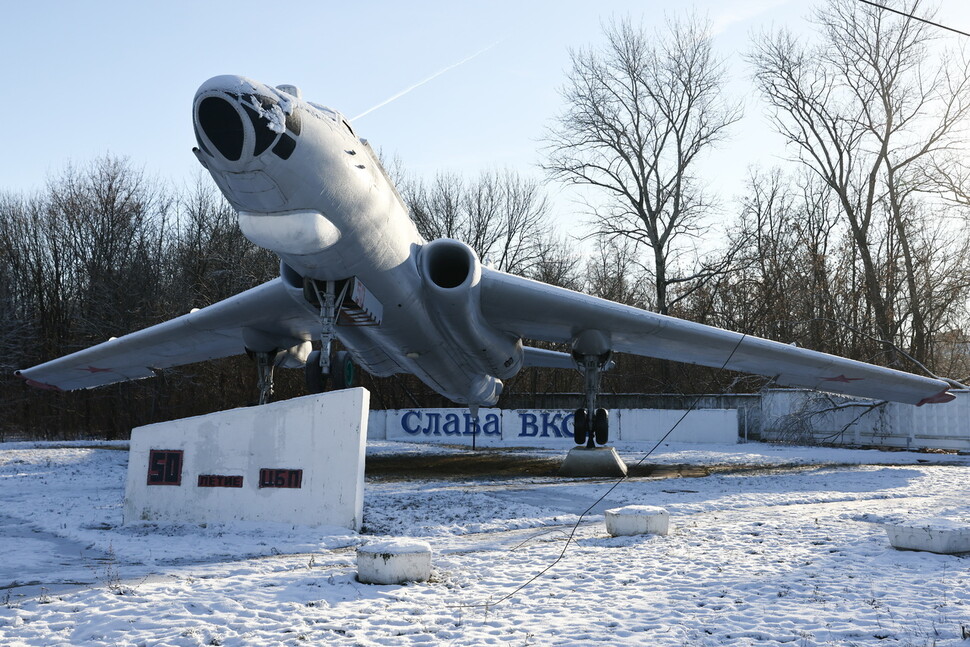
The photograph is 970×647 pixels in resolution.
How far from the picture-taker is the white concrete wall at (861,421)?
67.4ft

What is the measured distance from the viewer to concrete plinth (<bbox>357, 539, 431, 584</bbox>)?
4.96m

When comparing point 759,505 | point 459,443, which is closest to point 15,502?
point 759,505

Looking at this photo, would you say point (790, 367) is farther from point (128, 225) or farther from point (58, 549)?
point (128, 225)

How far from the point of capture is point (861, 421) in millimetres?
22969

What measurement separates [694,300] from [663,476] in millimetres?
23825

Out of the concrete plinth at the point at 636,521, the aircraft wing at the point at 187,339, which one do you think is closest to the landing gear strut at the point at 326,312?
the aircraft wing at the point at 187,339

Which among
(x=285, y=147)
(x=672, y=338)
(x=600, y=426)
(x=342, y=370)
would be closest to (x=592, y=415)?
(x=600, y=426)

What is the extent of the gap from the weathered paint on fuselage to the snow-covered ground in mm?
2779

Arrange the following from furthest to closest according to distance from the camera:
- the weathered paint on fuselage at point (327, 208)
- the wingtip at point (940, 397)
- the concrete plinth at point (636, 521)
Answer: the wingtip at point (940, 397)
the concrete plinth at point (636, 521)
the weathered paint on fuselage at point (327, 208)

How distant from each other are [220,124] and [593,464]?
29.7 ft

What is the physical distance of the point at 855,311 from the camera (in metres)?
27.8

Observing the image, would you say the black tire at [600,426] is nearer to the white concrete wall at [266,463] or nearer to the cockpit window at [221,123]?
the white concrete wall at [266,463]

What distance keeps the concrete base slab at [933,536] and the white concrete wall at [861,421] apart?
53.1 ft

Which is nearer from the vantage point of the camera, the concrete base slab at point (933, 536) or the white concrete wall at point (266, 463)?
the concrete base slab at point (933, 536)
